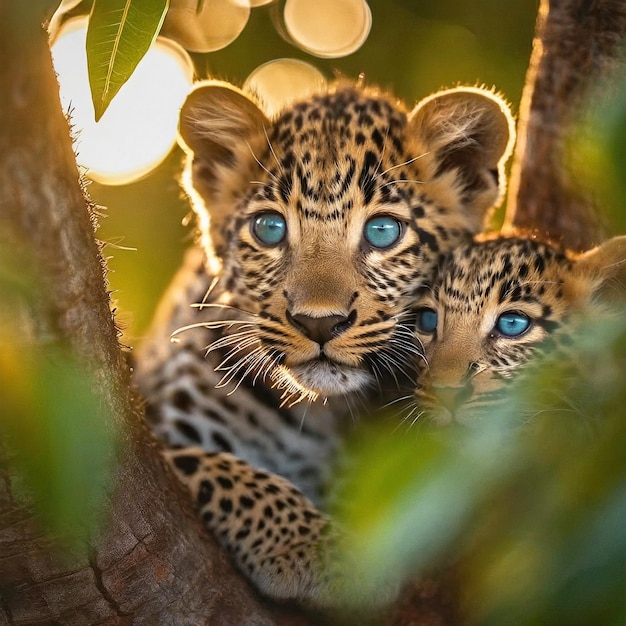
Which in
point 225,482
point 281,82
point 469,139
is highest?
point 281,82

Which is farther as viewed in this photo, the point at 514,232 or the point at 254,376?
the point at 254,376

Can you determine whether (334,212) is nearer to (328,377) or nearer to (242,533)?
(328,377)

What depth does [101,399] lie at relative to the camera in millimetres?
1850

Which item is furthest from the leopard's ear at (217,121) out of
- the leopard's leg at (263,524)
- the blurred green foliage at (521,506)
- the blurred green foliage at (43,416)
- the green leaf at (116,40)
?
the blurred green foliage at (43,416)

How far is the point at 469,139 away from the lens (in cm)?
313

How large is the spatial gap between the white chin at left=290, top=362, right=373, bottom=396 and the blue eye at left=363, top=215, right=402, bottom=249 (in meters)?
0.46

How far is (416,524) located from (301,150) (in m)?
1.82

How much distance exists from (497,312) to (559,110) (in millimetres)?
849

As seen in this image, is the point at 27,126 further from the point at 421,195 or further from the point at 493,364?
the point at 421,195

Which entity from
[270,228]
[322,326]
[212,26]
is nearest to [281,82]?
[212,26]

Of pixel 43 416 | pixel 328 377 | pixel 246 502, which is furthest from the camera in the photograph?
pixel 246 502

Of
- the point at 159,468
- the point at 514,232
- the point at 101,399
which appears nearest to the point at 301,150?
the point at 514,232

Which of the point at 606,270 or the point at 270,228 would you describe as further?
the point at 270,228

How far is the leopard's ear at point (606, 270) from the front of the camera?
2457 millimetres
